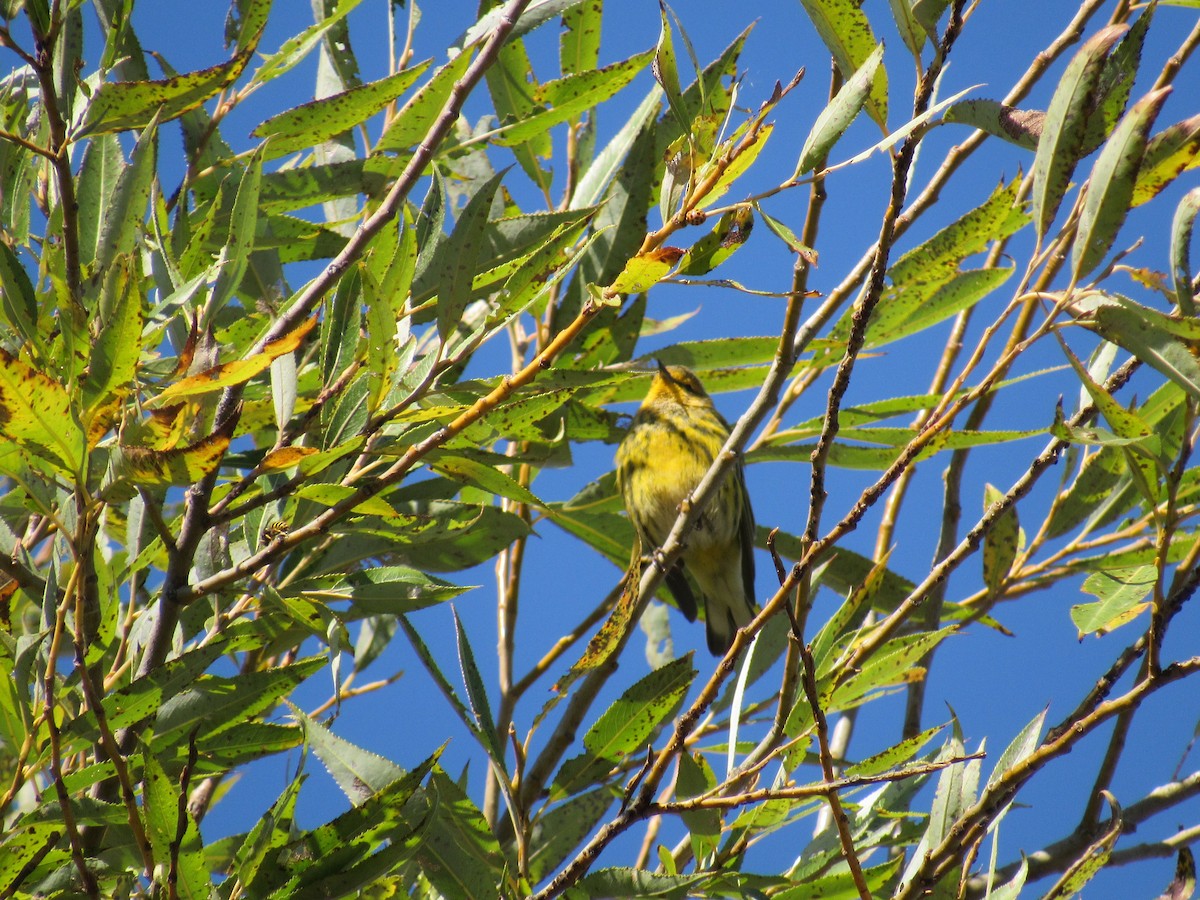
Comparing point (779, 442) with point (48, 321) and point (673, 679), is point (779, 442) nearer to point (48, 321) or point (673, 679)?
point (673, 679)

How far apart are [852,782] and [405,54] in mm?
1679

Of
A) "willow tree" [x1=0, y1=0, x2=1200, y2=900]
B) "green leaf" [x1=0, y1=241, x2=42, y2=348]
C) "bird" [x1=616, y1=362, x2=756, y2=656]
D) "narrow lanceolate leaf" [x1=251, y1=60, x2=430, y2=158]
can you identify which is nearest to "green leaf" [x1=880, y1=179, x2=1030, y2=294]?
"willow tree" [x1=0, y1=0, x2=1200, y2=900]

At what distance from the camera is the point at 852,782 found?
4.14ft

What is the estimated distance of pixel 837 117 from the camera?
1.29 metres

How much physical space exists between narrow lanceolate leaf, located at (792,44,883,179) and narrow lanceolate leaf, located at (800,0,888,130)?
4 cm

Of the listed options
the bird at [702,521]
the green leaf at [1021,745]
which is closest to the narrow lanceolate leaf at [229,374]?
the green leaf at [1021,745]

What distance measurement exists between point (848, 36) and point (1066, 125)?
30cm

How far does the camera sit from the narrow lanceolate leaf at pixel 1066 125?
3.79ft

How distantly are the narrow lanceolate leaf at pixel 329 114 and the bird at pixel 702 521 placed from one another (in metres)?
2.63

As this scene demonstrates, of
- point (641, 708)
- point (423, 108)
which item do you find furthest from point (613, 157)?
point (641, 708)

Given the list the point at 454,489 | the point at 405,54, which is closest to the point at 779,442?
the point at 454,489

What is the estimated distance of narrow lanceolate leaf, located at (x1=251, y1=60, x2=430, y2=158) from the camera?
1818mm

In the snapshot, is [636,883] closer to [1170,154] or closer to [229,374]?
[229,374]

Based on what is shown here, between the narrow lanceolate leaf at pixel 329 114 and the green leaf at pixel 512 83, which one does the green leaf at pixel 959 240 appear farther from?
the narrow lanceolate leaf at pixel 329 114
